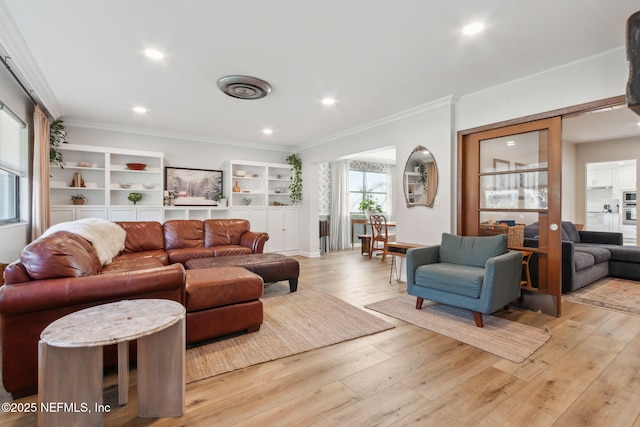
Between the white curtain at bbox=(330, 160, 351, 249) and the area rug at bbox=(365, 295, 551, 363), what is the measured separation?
4.51 m

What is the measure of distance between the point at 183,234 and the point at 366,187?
5.25m

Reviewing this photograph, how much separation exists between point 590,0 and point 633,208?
277 inches

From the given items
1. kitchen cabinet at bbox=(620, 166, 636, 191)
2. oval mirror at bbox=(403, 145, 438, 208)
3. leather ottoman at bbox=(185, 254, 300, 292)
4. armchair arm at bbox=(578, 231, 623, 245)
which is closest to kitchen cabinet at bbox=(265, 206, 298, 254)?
leather ottoman at bbox=(185, 254, 300, 292)

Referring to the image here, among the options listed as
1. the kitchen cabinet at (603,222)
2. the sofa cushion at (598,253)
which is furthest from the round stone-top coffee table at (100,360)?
the kitchen cabinet at (603,222)

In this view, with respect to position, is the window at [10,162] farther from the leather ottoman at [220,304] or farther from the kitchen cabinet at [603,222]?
the kitchen cabinet at [603,222]

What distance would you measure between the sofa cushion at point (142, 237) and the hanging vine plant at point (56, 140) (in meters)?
1.56

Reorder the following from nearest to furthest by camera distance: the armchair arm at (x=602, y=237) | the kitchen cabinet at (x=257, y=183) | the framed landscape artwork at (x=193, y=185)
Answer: the armchair arm at (x=602, y=237) → the framed landscape artwork at (x=193, y=185) → the kitchen cabinet at (x=257, y=183)

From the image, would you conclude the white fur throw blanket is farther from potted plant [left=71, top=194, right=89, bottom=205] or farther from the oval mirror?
the oval mirror

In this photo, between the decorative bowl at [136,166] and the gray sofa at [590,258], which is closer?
the gray sofa at [590,258]

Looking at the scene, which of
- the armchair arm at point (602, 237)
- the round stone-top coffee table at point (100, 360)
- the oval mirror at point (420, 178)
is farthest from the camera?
the armchair arm at point (602, 237)

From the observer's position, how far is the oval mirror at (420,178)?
4.12 m

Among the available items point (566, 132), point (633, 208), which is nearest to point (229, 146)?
point (566, 132)

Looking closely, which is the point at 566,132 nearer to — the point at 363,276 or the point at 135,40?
the point at 363,276

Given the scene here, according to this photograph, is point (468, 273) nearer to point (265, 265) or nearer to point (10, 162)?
point (265, 265)
